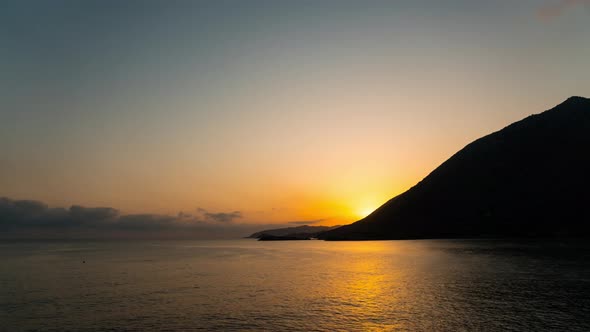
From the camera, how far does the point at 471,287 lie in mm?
71875

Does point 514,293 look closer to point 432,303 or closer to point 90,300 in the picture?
point 432,303

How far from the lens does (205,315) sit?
170 ft

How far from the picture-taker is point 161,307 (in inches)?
2255

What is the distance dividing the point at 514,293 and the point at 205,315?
161 feet

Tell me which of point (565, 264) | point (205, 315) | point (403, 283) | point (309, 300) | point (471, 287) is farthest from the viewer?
point (565, 264)

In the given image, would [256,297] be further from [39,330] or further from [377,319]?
[39,330]

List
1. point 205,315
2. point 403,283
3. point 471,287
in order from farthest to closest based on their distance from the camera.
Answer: point 403,283 → point 471,287 → point 205,315

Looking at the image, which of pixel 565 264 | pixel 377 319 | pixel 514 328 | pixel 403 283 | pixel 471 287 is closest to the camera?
pixel 514 328

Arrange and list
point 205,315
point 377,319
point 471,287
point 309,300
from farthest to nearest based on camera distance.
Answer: point 471,287
point 309,300
point 205,315
point 377,319

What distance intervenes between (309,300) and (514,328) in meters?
29.4

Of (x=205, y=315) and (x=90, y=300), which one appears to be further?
(x=90, y=300)

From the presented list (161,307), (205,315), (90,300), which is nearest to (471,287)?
(205,315)

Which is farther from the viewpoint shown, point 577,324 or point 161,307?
point 161,307

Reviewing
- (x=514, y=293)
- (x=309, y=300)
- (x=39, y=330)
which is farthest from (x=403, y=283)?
(x=39, y=330)
